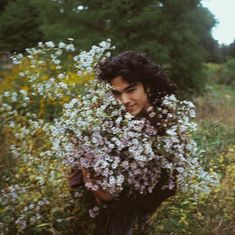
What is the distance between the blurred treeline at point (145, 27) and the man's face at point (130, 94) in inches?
257

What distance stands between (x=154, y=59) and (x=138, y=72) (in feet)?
22.7

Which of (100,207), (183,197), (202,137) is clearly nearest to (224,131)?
(202,137)

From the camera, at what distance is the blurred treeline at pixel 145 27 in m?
9.77

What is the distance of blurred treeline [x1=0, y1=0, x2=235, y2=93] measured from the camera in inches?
384

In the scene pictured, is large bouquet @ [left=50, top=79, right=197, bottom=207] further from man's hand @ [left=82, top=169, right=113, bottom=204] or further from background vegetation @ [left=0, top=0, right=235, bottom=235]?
background vegetation @ [left=0, top=0, right=235, bottom=235]

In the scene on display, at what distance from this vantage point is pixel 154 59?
9734mm

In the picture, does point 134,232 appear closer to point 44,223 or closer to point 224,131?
point 44,223

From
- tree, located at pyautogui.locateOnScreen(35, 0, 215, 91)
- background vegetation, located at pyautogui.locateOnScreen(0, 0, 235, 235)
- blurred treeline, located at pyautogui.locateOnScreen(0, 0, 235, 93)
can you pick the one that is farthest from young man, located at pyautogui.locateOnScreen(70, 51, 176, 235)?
tree, located at pyautogui.locateOnScreen(35, 0, 215, 91)

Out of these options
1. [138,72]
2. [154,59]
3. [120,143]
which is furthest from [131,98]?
[154,59]

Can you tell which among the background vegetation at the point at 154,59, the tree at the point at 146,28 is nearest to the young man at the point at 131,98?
the background vegetation at the point at 154,59

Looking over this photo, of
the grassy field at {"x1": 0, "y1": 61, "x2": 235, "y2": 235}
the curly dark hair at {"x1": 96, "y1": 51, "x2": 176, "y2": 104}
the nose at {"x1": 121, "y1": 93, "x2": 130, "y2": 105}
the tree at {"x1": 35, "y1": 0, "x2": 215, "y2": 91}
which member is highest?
the tree at {"x1": 35, "y1": 0, "x2": 215, "y2": 91}

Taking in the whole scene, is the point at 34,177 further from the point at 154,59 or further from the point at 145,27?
the point at 145,27

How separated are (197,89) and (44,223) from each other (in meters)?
7.90

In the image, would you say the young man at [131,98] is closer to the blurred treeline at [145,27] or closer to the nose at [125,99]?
the nose at [125,99]
